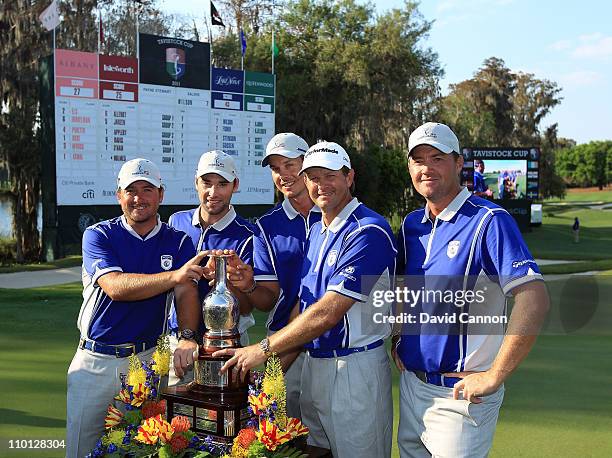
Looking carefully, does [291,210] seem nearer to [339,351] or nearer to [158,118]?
[339,351]

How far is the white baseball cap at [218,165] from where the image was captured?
13.5 feet

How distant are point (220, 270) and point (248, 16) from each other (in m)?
41.6

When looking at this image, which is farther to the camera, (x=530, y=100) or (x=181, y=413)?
(x=530, y=100)

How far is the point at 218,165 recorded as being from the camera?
4.11 metres

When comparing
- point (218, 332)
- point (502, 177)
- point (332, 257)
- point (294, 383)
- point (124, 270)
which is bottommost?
point (294, 383)

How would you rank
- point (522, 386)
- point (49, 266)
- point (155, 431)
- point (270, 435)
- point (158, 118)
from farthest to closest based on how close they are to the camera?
point (49, 266)
point (158, 118)
point (522, 386)
point (155, 431)
point (270, 435)

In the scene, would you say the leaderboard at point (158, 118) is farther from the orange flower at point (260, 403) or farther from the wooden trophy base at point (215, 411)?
the orange flower at point (260, 403)

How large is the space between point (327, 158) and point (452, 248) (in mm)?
793

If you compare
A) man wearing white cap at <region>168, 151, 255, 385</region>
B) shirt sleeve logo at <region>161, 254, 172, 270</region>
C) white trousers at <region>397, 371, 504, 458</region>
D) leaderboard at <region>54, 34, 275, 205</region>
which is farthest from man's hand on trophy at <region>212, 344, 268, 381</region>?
leaderboard at <region>54, 34, 275, 205</region>

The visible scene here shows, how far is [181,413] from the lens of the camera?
10.9ft

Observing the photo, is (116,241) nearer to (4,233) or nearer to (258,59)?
(4,233)

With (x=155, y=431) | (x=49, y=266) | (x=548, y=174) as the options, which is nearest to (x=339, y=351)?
(x=155, y=431)

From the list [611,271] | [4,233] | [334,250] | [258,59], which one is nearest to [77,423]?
[334,250]

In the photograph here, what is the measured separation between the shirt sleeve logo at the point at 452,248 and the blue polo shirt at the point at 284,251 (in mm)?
1086
